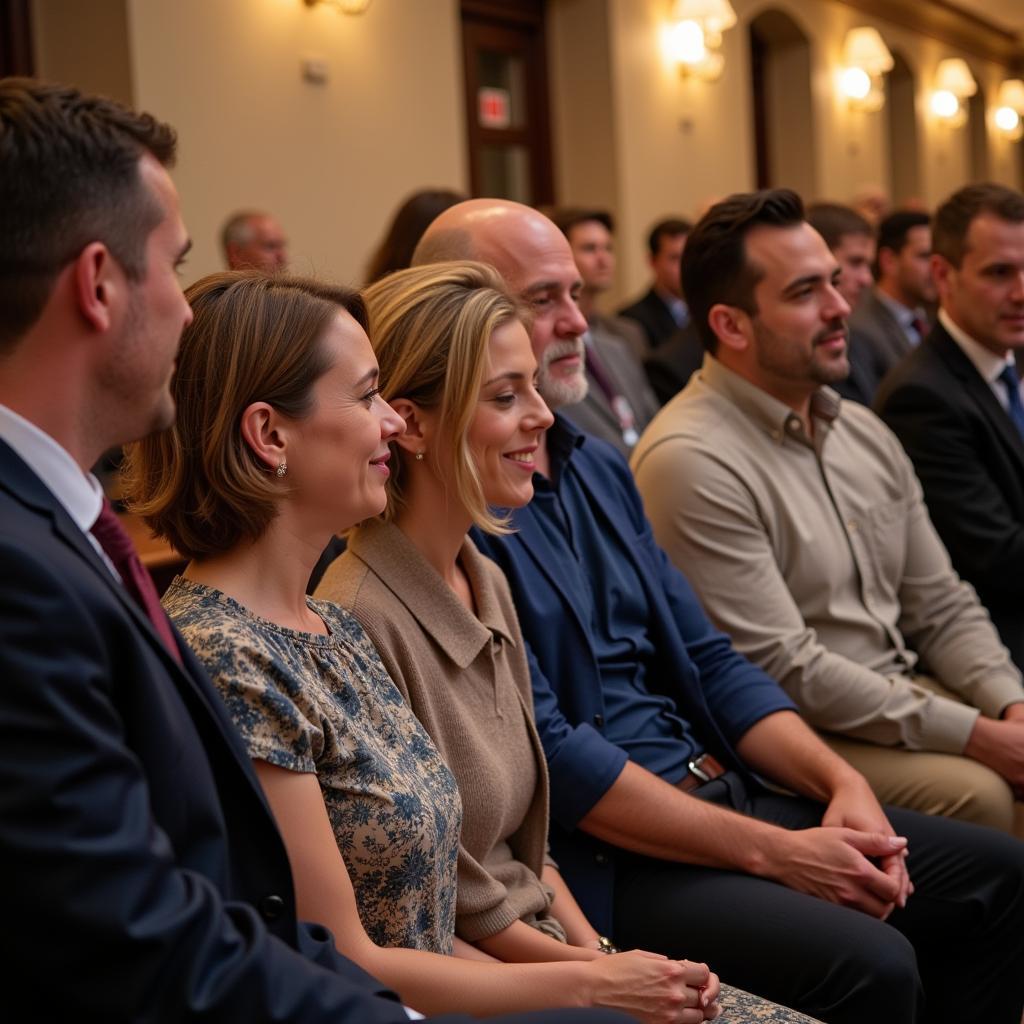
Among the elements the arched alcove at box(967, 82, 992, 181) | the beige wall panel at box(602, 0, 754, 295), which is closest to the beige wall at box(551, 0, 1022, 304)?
the beige wall panel at box(602, 0, 754, 295)

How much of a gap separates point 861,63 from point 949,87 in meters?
2.43

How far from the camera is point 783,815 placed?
2.04 meters

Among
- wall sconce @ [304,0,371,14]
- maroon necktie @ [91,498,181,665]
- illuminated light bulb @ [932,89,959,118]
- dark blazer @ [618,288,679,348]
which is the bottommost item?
maroon necktie @ [91,498,181,665]

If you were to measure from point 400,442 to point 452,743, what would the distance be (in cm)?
41

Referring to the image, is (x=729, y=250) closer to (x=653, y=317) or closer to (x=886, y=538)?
(x=886, y=538)

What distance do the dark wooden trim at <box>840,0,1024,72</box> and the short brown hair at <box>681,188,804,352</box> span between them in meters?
8.05

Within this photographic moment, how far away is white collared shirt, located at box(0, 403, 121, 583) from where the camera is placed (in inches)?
37.8

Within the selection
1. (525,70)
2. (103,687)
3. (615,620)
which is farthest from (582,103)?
(103,687)

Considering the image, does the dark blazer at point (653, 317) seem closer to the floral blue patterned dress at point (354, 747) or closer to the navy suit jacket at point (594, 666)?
the navy suit jacket at point (594, 666)

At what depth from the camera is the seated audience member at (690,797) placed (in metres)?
1.73

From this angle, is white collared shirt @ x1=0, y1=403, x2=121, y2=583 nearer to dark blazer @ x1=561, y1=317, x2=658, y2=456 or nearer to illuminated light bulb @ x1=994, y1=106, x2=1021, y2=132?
dark blazer @ x1=561, y1=317, x2=658, y2=456

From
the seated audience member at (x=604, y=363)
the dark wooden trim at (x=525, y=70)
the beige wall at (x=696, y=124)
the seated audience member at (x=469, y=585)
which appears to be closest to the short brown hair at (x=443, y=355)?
the seated audience member at (x=469, y=585)

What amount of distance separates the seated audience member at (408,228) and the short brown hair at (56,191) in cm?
220

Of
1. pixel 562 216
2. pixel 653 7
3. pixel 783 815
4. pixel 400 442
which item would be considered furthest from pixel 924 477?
pixel 653 7
